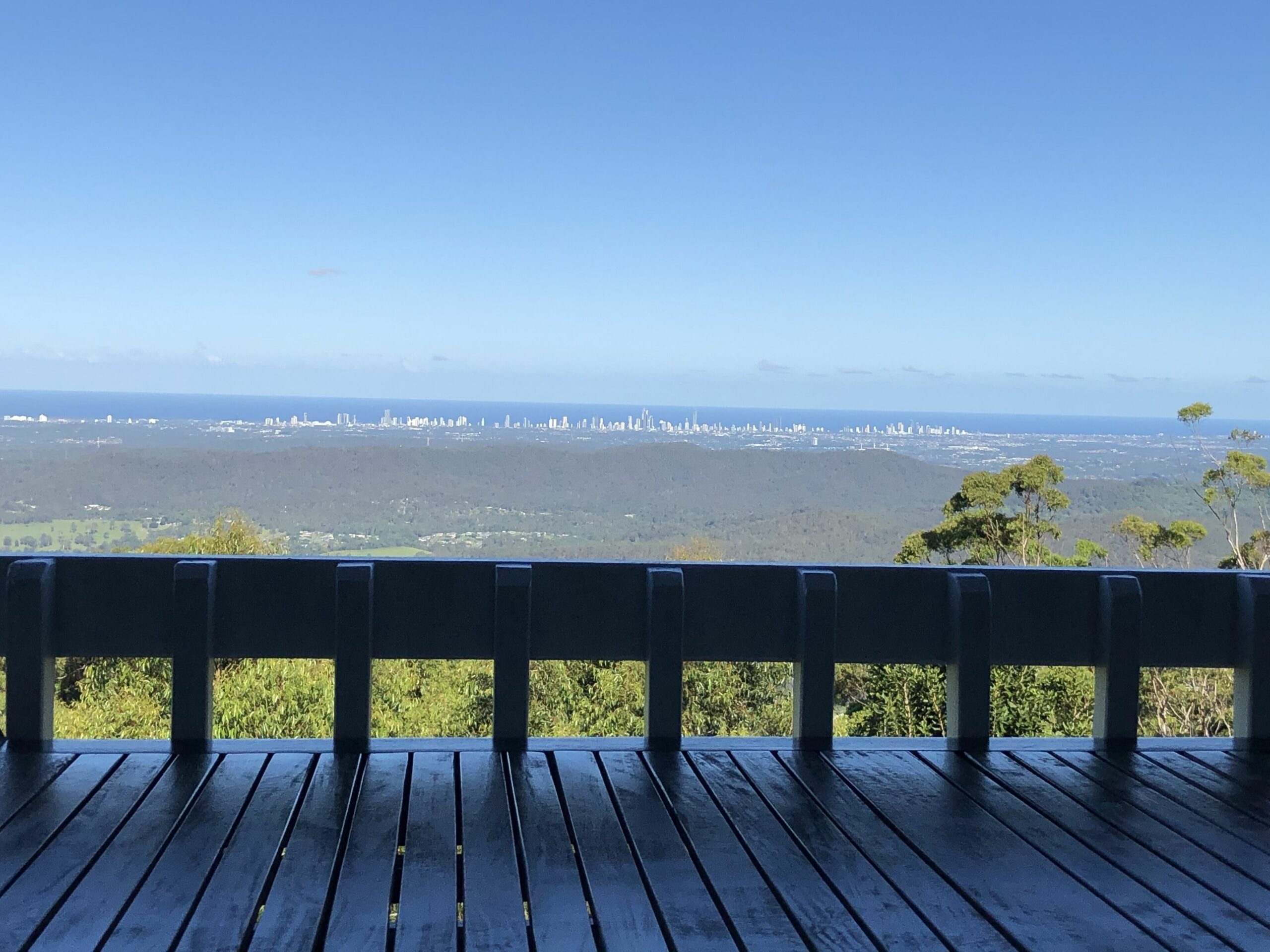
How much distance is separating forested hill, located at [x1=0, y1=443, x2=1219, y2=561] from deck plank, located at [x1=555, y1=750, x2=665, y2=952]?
21.7m

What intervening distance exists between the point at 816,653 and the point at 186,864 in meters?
1.33

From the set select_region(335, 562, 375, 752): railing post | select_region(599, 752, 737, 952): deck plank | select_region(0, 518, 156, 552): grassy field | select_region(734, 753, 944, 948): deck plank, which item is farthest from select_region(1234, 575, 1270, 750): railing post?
select_region(0, 518, 156, 552): grassy field

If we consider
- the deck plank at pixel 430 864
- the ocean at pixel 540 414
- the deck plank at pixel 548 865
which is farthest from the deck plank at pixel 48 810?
the ocean at pixel 540 414

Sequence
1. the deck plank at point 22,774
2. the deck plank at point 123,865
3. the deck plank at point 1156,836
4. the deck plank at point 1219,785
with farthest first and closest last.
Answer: the deck plank at point 1219,785, the deck plank at point 22,774, the deck plank at point 1156,836, the deck plank at point 123,865

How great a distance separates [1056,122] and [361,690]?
4584 cm

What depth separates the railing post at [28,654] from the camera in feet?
7.06

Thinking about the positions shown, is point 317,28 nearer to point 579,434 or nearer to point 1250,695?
point 579,434

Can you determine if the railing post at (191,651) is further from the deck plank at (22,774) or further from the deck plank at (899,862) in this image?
the deck plank at (899,862)

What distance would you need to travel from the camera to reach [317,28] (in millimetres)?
35438

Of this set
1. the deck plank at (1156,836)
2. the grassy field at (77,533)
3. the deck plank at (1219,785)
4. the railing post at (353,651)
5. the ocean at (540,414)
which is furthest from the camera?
the ocean at (540,414)

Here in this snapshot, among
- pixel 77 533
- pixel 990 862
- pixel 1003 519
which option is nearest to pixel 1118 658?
pixel 990 862

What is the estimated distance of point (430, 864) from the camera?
1.59 meters

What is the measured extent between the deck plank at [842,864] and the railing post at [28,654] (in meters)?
1.52

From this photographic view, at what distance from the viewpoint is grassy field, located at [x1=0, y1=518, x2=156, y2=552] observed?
2334 centimetres
